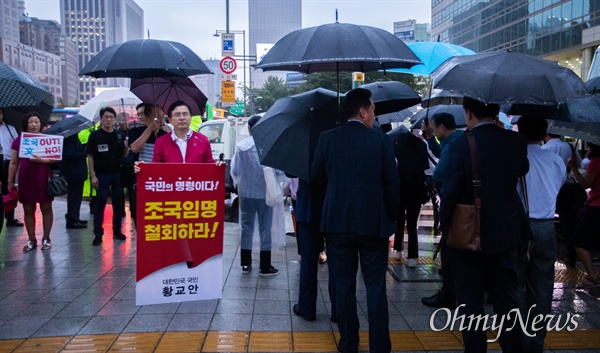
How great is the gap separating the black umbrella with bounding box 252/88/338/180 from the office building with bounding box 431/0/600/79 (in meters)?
24.7

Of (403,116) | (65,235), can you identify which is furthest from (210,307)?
(403,116)

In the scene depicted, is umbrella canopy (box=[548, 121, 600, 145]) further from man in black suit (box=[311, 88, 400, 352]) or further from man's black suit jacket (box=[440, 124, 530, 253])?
man in black suit (box=[311, 88, 400, 352])

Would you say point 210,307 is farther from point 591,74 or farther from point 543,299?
point 591,74

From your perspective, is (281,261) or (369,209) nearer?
(369,209)

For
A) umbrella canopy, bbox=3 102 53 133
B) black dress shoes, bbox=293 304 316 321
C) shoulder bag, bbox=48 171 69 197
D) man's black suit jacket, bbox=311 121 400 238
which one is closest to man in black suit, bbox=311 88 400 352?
man's black suit jacket, bbox=311 121 400 238

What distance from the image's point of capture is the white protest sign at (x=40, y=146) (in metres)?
7.18

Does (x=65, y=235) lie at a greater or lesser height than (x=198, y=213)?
lesser

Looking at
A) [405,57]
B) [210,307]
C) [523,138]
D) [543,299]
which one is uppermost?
[405,57]

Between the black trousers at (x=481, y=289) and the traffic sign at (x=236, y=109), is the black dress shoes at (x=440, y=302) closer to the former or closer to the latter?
the black trousers at (x=481, y=289)

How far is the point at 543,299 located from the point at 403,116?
5.26m

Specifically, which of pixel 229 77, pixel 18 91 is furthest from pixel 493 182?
pixel 229 77

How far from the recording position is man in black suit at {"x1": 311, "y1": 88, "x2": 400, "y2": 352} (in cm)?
371

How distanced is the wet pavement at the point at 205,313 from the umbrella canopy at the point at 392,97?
2007 millimetres

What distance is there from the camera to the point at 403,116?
8.94m
